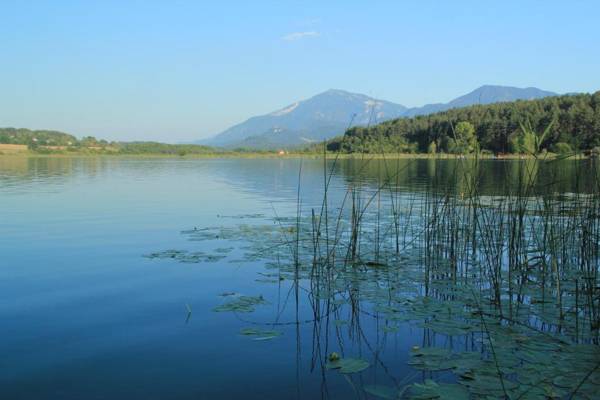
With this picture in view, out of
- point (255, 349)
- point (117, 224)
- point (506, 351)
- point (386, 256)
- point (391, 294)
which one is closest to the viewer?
point (506, 351)

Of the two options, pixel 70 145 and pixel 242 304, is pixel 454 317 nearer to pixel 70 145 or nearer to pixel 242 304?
pixel 242 304

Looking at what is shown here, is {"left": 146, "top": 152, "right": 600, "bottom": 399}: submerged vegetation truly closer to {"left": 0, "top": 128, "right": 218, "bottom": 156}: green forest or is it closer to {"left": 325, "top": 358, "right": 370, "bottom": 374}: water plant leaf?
{"left": 325, "top": 358, "right": 370, "bottom": 374}: water plant leaf

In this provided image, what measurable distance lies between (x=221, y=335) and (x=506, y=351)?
2.71m

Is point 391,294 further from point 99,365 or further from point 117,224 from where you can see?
point 117,224

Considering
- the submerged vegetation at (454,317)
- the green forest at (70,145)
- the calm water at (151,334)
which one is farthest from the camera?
the green forest at (70,145)

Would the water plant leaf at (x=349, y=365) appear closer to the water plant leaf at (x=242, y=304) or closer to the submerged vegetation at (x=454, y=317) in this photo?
the submerged vegetation at (x=454, y=317)

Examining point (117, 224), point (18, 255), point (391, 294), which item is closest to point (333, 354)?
point (391, 294)

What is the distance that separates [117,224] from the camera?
12117mm

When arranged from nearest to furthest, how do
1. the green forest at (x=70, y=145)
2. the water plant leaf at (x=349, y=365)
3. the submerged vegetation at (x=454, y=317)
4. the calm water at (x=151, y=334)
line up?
the submerged vegetation at (x=454, y=317) → the calm water at (x=151, y=334) → the water plant leaf at (x=349, y=365) → the green forest at (x=70, y=145)

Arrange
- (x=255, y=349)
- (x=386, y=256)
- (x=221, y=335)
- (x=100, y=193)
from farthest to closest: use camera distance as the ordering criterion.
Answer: (x=100, y=193) → (x=386, y=256) → (x=221, y=335) → (x=255, y=349)

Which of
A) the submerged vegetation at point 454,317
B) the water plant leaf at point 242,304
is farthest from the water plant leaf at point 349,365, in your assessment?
the water plant leaf at point 242,304

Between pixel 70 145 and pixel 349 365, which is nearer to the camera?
pixel 349 365

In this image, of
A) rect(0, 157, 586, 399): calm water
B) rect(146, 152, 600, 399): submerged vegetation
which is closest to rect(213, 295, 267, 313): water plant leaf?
rect(146, 152, 600, 399): submerged vegetation

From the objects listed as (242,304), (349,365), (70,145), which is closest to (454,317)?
(349,365)
